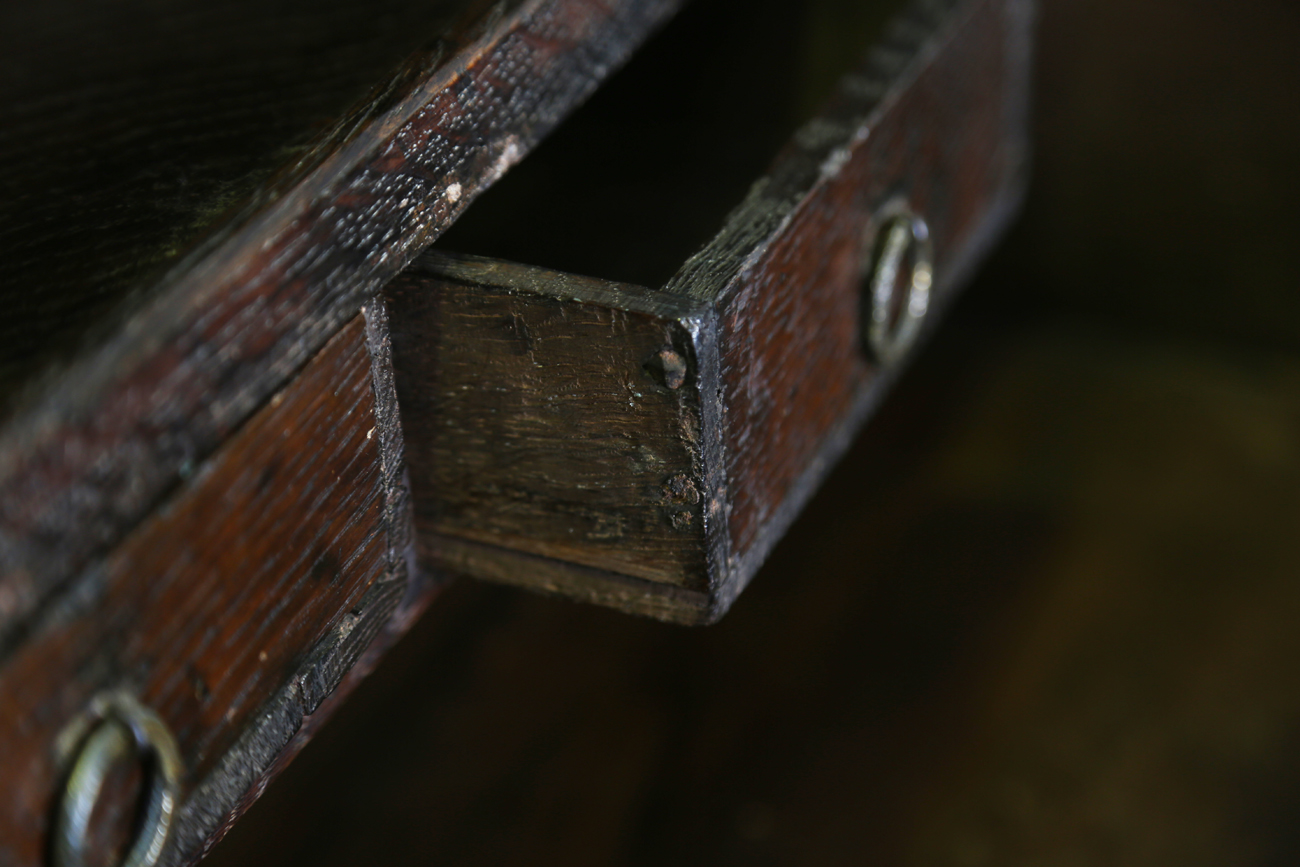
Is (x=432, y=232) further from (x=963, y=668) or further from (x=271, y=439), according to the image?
(x=963, y=668)

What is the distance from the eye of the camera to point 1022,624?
811 millimetres

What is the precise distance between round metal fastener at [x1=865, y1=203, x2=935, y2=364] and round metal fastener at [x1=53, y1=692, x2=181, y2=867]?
0.98 feet

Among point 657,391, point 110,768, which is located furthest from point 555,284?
point 110,768

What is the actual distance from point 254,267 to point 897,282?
30 centimetres

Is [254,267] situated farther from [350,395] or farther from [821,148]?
[821,148]

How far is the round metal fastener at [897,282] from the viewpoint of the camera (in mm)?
506

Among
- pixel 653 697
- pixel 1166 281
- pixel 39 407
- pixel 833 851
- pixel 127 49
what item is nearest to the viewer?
pixel 39 407

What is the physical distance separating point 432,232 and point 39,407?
0.14 m

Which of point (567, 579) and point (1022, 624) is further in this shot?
point (1022, 624)

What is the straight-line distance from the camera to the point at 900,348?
548 millimetres

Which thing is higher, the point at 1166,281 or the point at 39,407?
the point at 39,407

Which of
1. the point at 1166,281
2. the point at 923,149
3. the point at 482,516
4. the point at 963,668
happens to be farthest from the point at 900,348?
the point at 1166,281

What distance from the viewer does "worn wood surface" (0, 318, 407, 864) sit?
0.94 feet

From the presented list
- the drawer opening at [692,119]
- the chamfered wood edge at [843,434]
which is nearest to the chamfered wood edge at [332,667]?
the chamfered wood edge at [843,434]
